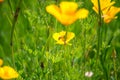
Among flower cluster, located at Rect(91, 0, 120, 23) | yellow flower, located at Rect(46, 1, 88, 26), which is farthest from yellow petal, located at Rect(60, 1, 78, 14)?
flower cluster, located at Rect(91, 0, 120, 23)

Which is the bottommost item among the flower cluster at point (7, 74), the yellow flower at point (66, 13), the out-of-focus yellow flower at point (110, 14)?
the flower cluster at point (7, 74)

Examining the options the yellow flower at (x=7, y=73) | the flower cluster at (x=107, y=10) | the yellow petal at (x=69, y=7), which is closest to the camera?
the yellow flower at (x=7, y=73)

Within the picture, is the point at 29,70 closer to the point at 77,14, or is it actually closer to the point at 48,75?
the point at 48,75

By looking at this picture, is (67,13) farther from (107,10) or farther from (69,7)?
(107,10)

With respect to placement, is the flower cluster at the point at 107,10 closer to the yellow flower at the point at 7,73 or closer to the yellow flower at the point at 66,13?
the yellow flower at the point at 66,13

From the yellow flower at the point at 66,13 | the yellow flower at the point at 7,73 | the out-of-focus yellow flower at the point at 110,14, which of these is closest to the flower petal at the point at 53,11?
the yellow flower at the point at 66,13

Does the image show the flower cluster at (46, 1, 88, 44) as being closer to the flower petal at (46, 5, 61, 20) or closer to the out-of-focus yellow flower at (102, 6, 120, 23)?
the flower petal at (46, 5, 61, 20)

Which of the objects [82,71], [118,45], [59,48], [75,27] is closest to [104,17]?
[82,71]

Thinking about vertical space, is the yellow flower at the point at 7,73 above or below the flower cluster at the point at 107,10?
below
